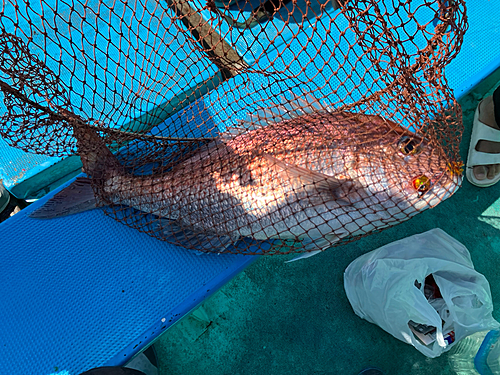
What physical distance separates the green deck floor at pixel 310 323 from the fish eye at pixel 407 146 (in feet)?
3.78

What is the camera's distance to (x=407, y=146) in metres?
2.01

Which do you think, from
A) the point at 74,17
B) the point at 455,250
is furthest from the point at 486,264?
the point at 74,17

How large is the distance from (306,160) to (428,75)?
791 mm

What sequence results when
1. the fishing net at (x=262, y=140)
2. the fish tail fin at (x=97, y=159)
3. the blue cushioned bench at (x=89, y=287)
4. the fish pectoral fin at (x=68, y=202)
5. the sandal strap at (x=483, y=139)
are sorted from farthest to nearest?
the sandal strap at (x=483, y=139) → the fish pectoral fin at (x=68, y=202) → the fish tail fin at (x=97, y=159) → the blue cushioned bench at (x=89, y=287) → the fishing net at (x=262, y=140)

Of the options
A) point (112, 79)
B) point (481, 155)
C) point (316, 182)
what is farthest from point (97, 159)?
point (481, 155)

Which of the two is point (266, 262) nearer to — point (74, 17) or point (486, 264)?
point (486, 264)

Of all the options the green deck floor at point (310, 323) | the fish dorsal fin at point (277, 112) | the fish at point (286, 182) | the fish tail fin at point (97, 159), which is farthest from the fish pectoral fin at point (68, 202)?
the green deck floor at point (310, 323)

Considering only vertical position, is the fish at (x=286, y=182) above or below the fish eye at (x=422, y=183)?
above

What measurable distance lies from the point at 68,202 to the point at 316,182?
169 centimetres

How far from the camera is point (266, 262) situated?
2977 millimetres

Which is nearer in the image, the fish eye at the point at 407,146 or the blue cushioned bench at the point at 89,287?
the fish eye at the point at 407,146

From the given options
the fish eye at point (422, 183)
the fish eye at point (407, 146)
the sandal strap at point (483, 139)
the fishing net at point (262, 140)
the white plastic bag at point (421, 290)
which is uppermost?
the fishing net at point (262, 140)

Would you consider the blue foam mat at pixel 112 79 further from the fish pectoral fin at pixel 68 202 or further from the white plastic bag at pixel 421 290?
the white plastic bag at pixel 421 290

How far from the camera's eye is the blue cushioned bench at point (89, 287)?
2.12 meters
